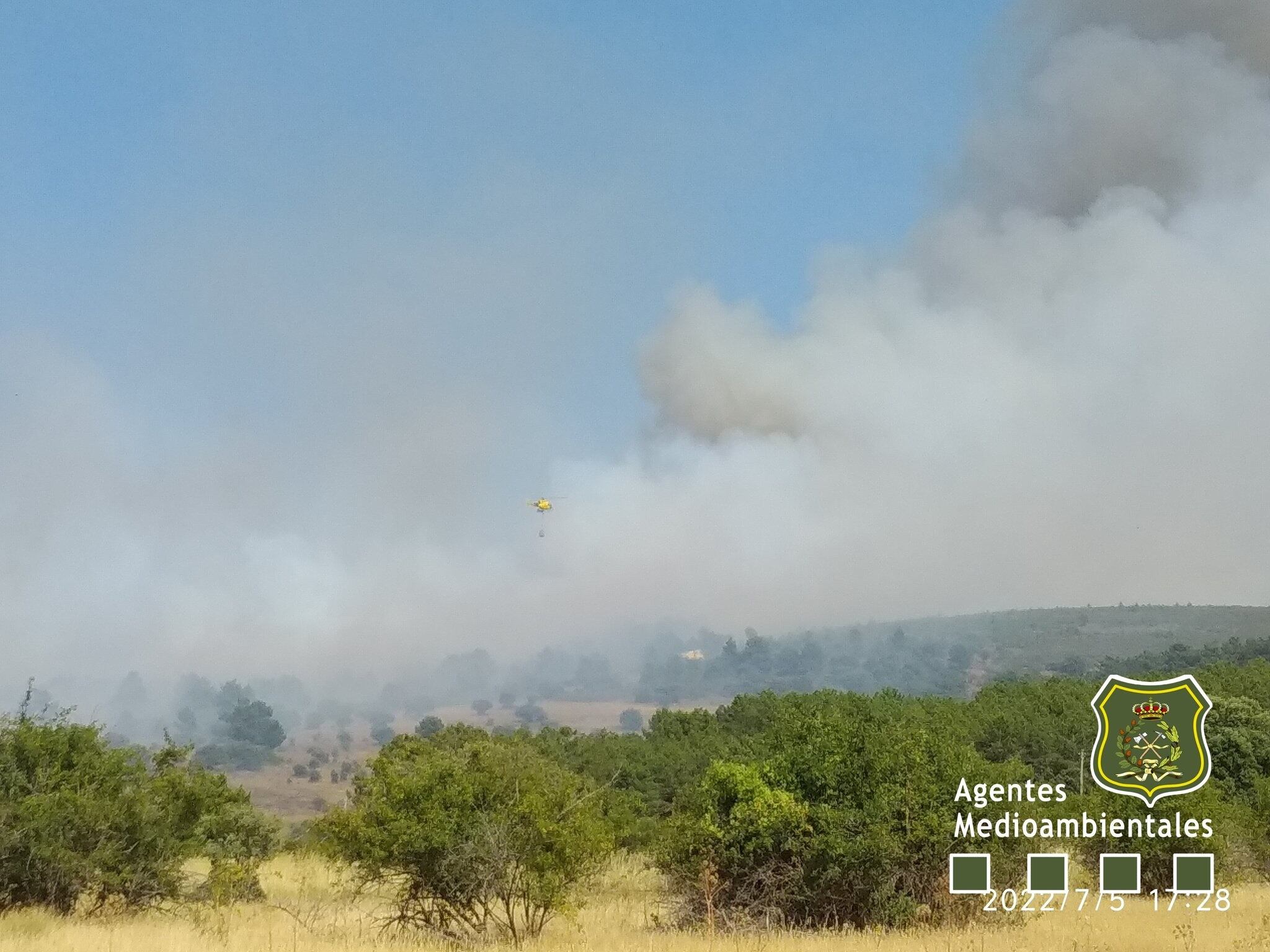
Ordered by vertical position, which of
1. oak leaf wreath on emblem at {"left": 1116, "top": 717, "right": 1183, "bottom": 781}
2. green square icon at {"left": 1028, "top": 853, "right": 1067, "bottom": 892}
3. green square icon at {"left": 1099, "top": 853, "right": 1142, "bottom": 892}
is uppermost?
oak leaf wreath on emblem at {"left": 1116, "top": 717, "right": 1183, "bottom": 781}

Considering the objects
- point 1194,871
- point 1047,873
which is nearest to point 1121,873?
point 1194,871

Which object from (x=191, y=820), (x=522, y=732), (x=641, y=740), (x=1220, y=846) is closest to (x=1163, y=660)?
(x=641, y=740)

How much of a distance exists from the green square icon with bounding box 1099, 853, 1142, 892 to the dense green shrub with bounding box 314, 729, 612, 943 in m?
12.5

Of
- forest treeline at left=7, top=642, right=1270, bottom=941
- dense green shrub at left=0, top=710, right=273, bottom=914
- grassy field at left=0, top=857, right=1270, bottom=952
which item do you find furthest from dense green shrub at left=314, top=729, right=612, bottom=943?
dense green shrub at left=0, top=710, right=273, bottom=914

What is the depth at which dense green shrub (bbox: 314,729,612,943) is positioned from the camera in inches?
776

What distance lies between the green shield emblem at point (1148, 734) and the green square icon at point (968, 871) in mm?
2875

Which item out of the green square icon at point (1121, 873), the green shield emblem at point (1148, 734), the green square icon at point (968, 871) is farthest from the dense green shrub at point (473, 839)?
the green square icon at point (1121, 873)

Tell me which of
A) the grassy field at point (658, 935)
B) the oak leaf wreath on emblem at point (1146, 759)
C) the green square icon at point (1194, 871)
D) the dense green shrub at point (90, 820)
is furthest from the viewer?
the green square icon at point (1194, 871)

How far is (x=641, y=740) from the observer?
7825 centimetres

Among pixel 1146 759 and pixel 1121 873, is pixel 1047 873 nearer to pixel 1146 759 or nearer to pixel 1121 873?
pixel 1146 759

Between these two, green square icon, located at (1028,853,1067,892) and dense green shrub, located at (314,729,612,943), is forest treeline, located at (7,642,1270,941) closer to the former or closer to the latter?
dense green shrub, located at (314,729,612,943)

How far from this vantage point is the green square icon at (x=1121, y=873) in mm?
24906

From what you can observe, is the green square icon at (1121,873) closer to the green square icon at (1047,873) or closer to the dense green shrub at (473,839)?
the green square icon at (1047,873)

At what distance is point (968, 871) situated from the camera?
21.6 metres
